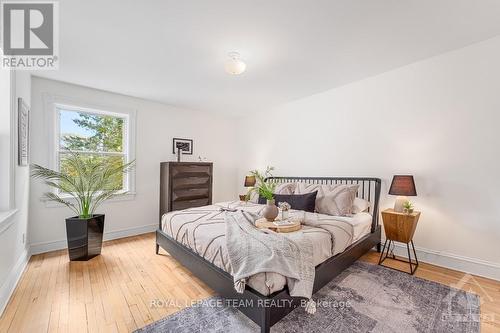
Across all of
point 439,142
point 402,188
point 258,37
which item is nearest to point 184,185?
point 258,37

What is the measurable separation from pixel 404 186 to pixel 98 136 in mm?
4672

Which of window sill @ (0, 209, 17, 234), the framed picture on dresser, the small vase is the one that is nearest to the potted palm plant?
window sill @ (0, 209, 17, 234)

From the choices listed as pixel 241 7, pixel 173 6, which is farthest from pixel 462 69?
pixel 173 6

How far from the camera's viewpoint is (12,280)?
2166 millimetres

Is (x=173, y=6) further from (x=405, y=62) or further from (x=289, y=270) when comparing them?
(x=405, y=62)

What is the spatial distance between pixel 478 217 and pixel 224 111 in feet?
14.7

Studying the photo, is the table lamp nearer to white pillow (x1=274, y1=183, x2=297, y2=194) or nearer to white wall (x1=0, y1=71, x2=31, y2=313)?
white pillow (x1=274, y1=183, x2=297, y2=194)

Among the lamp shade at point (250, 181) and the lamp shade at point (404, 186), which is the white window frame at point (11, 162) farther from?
the lamp shade at point (404, 186)

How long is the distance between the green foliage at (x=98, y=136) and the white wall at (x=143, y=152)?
0.26 m

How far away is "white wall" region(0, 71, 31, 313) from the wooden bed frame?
4.57ft

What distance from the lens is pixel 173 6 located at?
182 centimetres

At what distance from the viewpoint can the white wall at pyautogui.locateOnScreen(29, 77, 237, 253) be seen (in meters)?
3.17

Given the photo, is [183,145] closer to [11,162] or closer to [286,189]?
[286,189]

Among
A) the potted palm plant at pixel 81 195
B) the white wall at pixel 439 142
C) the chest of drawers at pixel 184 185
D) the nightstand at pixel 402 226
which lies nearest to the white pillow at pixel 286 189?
the white wall at pixel 439 142
